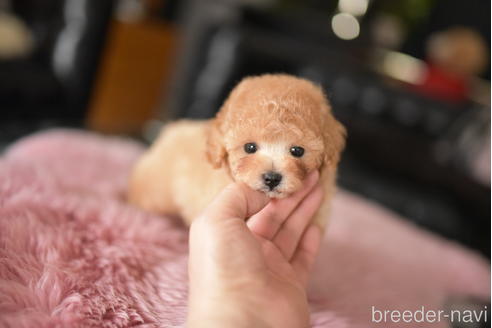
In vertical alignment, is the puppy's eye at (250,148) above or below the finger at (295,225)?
above

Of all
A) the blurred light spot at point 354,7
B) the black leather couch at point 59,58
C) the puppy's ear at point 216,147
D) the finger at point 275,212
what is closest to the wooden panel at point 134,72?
the black leather couch at point 59,58

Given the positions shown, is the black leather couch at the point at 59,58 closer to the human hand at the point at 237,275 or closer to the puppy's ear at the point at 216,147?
the puppy's ear at the point at 216,147

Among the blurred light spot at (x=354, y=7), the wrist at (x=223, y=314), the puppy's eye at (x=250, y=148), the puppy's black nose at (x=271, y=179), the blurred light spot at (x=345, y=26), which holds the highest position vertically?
the blurred light spot at (x=354, y=7)

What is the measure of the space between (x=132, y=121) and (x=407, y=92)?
11.1 feet

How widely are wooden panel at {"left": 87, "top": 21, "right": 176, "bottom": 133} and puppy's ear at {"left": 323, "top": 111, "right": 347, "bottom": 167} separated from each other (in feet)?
13.2

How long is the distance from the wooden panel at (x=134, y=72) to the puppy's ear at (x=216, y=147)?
154 inches

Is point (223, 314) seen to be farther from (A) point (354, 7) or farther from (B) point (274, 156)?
(A) point (354, 7)

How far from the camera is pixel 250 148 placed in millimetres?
1204

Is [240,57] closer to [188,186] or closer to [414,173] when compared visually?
[414,173]

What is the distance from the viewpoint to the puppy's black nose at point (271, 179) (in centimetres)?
115

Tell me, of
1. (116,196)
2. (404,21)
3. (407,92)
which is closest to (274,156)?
(116,196)

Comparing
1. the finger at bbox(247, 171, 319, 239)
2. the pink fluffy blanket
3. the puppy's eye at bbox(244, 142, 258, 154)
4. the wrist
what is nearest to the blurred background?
the pink fluffy blanket

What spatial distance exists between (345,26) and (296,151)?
4772 millimetres

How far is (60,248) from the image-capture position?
1229 mm
